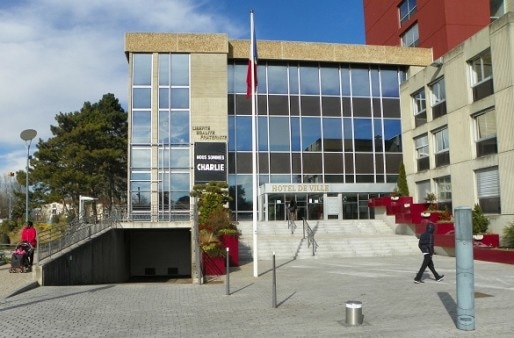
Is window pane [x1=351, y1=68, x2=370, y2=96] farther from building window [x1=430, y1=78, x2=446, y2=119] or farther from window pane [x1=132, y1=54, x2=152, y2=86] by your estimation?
window pane [x1=132, y1=54, x2=152, y2=86]

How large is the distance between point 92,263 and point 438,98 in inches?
801

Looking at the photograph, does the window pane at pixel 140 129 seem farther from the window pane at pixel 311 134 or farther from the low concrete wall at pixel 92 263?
the window pane at pixel 311 134

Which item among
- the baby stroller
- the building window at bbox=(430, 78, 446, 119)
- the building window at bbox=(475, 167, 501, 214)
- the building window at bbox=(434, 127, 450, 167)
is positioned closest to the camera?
the baby stroller

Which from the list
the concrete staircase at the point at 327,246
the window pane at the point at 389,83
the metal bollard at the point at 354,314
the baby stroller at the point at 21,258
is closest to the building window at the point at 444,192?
the concrete staircase at the point at 327,246

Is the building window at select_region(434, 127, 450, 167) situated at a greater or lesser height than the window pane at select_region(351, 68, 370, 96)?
lesser

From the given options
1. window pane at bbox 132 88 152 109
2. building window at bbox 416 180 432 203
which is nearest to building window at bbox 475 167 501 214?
building window at bbox 416 180 432 203

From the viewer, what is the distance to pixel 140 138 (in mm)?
35938

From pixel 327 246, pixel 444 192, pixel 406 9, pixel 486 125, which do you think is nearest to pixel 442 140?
pixel 444 192

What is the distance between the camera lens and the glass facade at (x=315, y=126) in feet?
123

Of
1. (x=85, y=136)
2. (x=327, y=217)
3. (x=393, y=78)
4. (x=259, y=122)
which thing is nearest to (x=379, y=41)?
(x=393, y=78)

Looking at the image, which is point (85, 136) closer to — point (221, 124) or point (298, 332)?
point (221, 124)

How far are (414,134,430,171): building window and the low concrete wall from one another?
58.3 feet

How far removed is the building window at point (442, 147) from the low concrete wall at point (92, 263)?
17802 mm

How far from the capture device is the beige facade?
2225 cm
